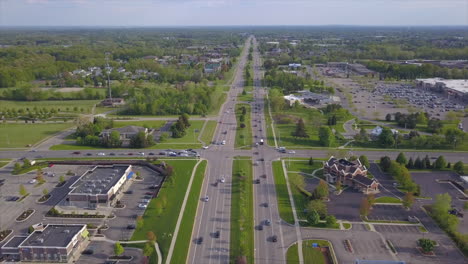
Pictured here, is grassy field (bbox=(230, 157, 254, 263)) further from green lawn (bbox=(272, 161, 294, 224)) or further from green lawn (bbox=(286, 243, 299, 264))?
green lawn (bbox=(272, 161, 294, 224))

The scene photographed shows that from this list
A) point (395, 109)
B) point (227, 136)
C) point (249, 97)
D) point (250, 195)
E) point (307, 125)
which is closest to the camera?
point (250, 195)

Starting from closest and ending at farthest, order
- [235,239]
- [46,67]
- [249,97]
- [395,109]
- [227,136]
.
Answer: [235,239] < [227,136] < [395,109] < [249,97] < [46,67]

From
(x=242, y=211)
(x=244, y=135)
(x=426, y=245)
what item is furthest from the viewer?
(x=244, y=135)

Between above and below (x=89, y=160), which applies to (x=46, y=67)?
above

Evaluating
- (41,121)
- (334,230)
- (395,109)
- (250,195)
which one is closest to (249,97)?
(395,109)

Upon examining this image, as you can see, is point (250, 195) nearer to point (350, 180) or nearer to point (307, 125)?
point (350, 180)

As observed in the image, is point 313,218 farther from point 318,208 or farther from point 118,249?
point 118,249

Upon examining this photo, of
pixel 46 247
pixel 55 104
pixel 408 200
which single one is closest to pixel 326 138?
pixel 408 200
